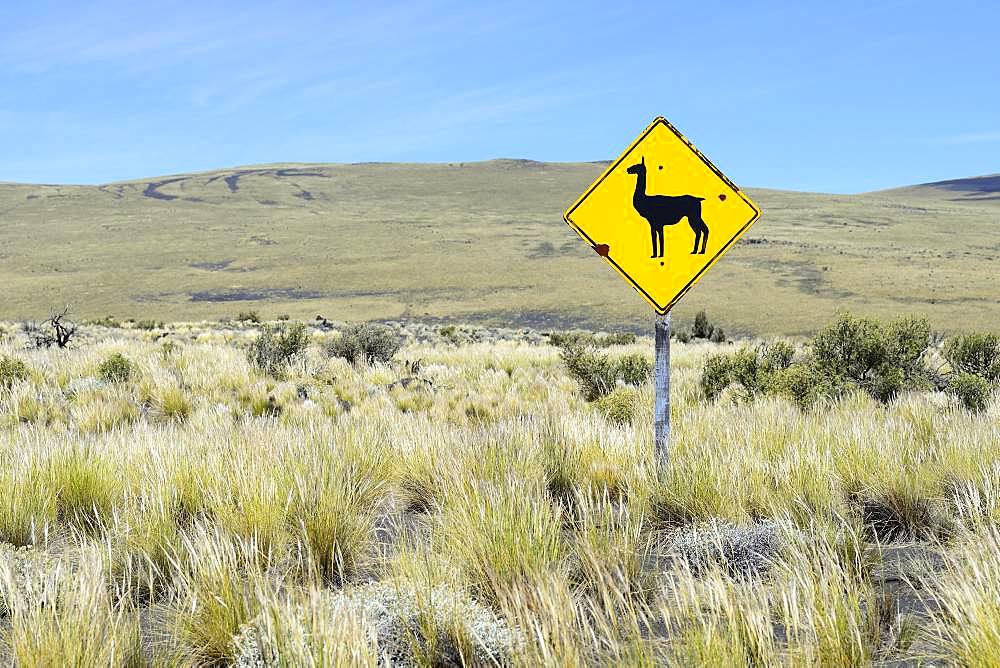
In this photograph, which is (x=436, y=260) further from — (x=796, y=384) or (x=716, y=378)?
(x=796, y=384)

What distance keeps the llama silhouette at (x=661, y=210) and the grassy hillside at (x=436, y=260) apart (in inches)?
1492

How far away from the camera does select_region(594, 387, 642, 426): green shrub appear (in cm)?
850

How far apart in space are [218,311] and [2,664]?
5563 centimetres

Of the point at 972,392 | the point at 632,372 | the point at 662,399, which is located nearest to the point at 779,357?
the point at 632,372

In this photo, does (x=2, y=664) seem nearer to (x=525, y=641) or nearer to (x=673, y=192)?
(x=525, y=641)

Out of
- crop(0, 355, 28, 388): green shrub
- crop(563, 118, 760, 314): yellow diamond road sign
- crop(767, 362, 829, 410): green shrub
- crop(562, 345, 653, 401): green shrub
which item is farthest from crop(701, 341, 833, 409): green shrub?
crop(0, 355, 28, 388): green shrub

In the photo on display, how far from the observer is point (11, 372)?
11.8m

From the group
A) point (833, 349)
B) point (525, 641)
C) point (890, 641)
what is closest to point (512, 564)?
point (525, 641)

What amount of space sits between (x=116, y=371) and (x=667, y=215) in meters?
10.5

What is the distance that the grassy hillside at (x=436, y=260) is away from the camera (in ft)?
170

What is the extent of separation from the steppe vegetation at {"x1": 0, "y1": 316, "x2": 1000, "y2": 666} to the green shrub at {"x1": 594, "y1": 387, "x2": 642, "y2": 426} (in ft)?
A: 0.49

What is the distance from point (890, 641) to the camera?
2.66 meters

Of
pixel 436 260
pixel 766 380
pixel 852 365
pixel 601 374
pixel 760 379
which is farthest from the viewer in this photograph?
pixel 436 260

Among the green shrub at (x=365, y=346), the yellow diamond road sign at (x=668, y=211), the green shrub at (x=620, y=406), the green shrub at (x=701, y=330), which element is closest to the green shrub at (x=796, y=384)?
the green shrub at (x=620, y=406)
